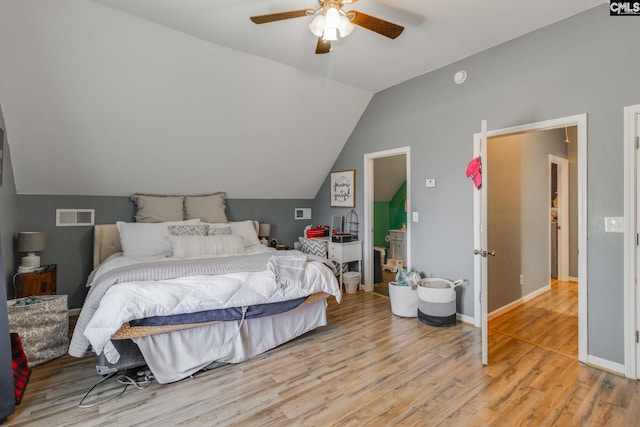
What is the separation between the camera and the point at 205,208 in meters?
4.29

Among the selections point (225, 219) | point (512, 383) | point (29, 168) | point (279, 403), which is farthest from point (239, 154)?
point (512, 383)

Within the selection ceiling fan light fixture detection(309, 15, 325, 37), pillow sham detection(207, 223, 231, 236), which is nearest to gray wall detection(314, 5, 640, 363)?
ceiling fan light fixture detection(309, 15, 325, 37)

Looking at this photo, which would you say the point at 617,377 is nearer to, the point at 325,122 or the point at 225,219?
the point at 325,122

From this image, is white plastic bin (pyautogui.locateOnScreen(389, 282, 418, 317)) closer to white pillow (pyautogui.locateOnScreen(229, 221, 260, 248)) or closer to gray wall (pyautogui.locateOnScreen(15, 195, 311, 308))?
white pillow (pyautogui.locateOnScreen(229, 221, 260, 248))

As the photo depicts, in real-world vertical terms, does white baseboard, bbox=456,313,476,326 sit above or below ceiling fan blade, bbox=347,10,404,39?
below

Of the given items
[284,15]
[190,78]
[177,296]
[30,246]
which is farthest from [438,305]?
[30,246]

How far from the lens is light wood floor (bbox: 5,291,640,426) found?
1897 mm

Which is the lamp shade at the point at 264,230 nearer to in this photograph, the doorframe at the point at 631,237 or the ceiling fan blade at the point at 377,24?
the ceiling fan blade at the point at 377,24

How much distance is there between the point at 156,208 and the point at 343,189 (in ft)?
8.46

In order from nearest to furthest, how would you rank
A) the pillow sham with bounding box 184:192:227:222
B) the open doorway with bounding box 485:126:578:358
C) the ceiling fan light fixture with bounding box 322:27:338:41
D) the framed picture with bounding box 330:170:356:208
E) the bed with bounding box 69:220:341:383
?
the ceiling fan light fixture with bounding box 322:27:338:41 → the bed with bounding box 69:220:341:383 → the open doorway with bounding box 485:126:578:358 → the pillow sham with bounding box 184:192:227:222 → the framed picture with bounding box 330:170:356:208

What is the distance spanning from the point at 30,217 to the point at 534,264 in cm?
605

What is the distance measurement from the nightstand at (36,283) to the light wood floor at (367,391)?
0.88 m

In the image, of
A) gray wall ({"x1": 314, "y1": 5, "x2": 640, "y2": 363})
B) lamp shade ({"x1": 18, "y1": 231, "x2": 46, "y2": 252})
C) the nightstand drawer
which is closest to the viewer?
gray wall ({"x1": 314, "y1": 5, "x2": 640, "y2": 363})

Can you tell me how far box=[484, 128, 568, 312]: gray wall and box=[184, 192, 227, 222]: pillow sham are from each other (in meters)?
3.31
